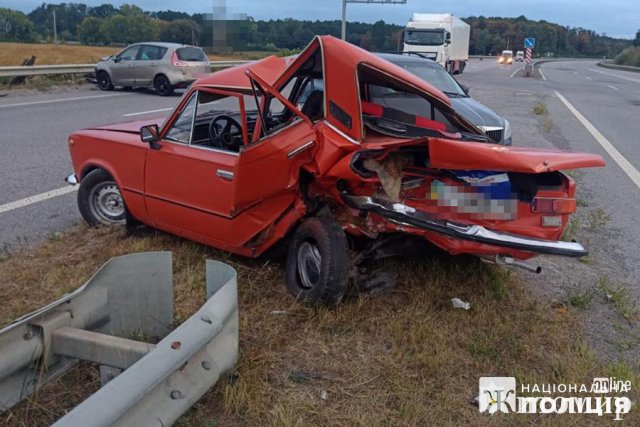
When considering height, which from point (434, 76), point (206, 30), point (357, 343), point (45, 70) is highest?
point (206, 30)

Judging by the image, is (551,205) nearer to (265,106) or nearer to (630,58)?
(265,106)

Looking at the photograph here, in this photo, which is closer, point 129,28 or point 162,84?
point 129,28

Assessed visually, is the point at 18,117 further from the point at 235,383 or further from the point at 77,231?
the point at 235,383

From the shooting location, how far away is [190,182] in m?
4.94

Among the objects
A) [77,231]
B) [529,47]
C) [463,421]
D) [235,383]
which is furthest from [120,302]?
[529,47]

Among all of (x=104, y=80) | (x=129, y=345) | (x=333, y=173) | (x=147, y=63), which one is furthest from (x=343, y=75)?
(x=104, y=80)

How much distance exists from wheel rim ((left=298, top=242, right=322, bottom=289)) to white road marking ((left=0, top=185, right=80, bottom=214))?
370cm

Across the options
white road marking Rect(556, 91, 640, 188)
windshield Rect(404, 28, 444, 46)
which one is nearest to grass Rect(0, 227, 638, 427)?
white road marking Rect(556, 91, 640, 188)

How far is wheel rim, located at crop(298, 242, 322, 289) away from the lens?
14.3ft

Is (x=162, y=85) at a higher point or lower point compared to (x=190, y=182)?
lower

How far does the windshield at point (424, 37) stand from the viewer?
108 ft

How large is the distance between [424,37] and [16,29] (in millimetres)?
29505

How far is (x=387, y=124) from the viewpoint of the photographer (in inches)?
172

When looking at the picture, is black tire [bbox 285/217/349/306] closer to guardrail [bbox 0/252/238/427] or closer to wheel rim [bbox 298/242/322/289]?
wheel rim [bbox 298/242/322/289]
